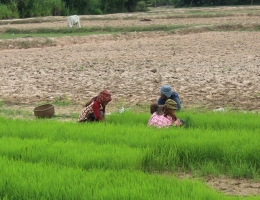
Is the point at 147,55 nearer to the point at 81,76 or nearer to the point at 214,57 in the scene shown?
the point at 214,57

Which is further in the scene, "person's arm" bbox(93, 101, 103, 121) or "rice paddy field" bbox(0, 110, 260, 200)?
"person's arm" bbox(93, 101, 103, 121)

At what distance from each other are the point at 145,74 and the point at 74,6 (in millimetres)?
27432

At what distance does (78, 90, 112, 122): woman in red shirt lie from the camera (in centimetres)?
614

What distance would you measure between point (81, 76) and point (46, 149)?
17.9ft

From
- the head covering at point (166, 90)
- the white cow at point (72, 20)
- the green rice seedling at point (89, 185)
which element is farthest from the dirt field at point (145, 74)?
Result: the white cow at point (72, 20)

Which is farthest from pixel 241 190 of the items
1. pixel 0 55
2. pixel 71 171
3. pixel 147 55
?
pixel 0 55

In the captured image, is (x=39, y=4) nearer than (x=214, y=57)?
No

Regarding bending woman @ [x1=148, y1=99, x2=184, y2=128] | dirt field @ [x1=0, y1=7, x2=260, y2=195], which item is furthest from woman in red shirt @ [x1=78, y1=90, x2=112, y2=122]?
dirt field @ [x1=0, y1=7, x2=260, y2=195]

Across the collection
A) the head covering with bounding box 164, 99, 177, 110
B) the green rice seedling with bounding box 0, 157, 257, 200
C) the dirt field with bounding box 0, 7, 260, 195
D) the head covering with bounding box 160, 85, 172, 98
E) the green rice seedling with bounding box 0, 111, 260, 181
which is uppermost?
the head covering with bounding box 160, 85, 172, 98

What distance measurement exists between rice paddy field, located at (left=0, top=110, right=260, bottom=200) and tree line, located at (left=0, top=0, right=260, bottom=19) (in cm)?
2379

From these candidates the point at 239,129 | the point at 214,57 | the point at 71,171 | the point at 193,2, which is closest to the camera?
the point at 71,171

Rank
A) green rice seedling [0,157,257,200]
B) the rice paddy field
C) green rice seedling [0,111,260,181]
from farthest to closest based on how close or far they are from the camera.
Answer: green rice seedling [0,111,260,181], the rice paddy field, green rice seedling [0,157,257,200]

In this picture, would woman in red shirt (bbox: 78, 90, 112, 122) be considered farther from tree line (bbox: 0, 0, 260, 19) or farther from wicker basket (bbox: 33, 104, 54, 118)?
tree line (bbox: 0, 0, 260, 19)

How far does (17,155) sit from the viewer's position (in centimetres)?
482
